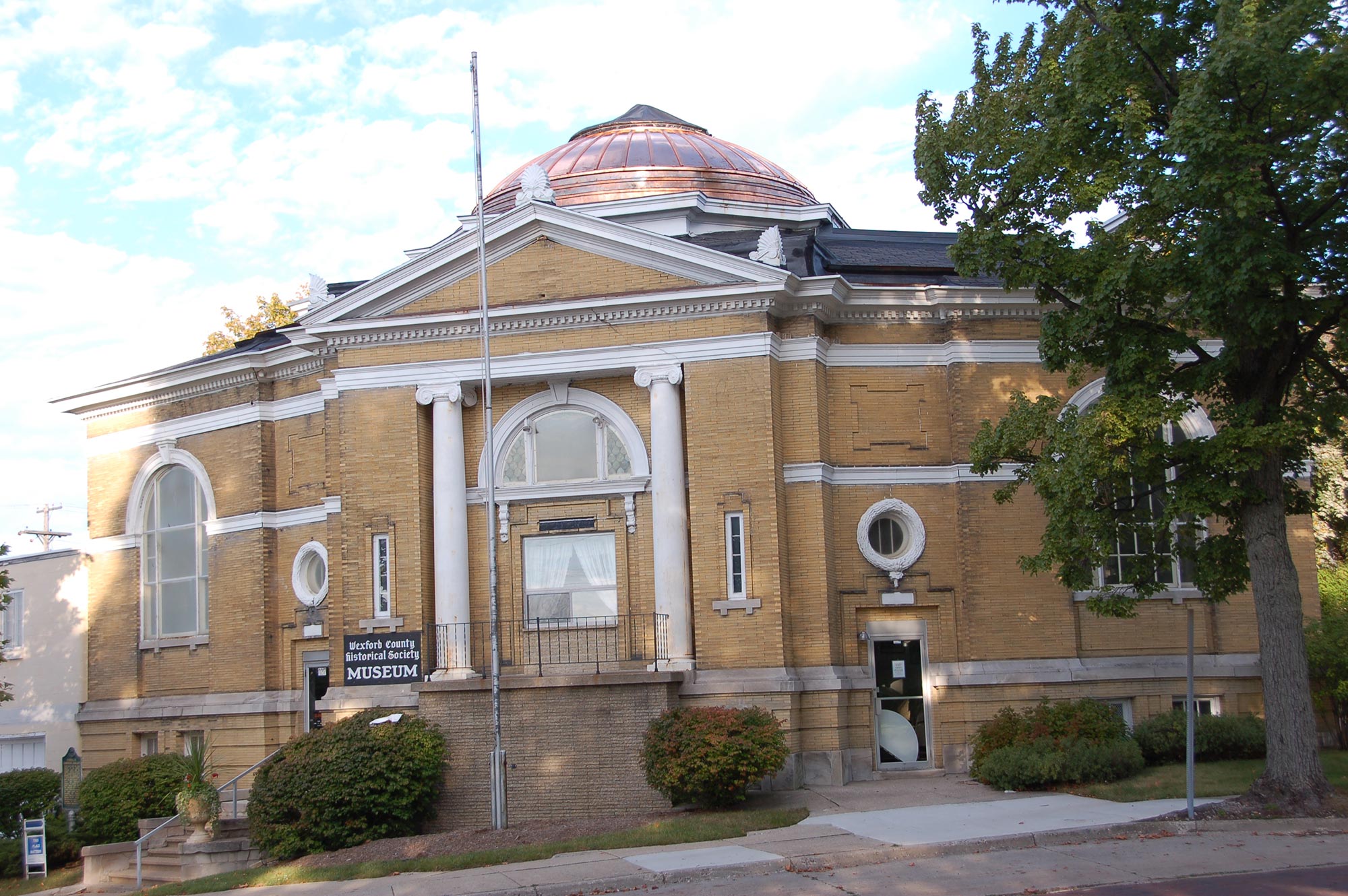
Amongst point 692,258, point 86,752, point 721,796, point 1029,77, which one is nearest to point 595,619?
point 721,796

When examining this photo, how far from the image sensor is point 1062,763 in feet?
60.0

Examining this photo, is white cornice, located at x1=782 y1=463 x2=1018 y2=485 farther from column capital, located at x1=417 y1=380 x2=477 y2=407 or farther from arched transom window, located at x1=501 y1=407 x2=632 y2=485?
column capital, located at x1=417 y1=380 x2=477 y2=407

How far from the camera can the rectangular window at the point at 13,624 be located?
28172mm

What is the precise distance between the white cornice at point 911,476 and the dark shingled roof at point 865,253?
10.7 feet

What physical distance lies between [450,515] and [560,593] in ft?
7.32

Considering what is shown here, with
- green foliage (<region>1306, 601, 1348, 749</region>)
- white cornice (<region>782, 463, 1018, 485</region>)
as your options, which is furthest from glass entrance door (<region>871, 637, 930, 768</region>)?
green foliage (<region>1306, 601, 1348, 749</region>)

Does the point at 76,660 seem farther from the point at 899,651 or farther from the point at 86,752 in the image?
the point at 899,651

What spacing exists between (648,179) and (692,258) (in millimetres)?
7563

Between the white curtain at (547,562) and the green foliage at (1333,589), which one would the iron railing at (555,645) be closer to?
the white curtain at (547,562)

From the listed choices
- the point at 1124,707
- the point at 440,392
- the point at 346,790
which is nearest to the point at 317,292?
the point at 440,392

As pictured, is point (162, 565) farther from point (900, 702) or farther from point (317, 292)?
point (900, 702)

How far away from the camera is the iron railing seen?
21078 mm

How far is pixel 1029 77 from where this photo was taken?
1806 cm

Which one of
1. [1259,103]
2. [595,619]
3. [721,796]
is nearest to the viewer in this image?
[1259,103]
